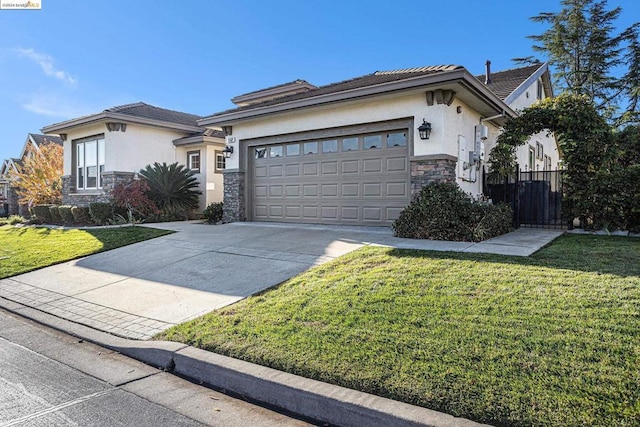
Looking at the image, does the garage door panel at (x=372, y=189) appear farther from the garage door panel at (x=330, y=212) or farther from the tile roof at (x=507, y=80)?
the tile roof at (x=507, y=80)

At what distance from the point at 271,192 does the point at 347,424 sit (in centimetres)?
1029

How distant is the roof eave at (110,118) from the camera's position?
15.7 m

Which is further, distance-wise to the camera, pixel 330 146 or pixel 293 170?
pixel 293 170

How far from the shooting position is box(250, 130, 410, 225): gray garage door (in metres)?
10.5

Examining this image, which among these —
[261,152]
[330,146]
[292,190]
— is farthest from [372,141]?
[261,152]

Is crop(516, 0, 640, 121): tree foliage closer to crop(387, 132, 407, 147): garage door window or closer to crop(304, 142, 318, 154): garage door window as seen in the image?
crop(387, 132, 407, 147): garage door window

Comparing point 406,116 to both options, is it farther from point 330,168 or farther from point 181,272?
point 181,272

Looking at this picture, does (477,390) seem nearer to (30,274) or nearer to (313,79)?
(30,274)

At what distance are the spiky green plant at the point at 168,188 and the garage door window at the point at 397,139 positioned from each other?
28.5 feet

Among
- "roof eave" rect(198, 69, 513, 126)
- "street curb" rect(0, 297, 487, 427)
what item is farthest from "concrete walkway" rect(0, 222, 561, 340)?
"roof eave" rect(198, 69, 513, 126)

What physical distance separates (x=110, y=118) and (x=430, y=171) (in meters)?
12.4

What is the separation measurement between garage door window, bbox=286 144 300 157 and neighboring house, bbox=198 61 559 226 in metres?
0.04

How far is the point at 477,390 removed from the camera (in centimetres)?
289

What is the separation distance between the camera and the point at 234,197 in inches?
521
